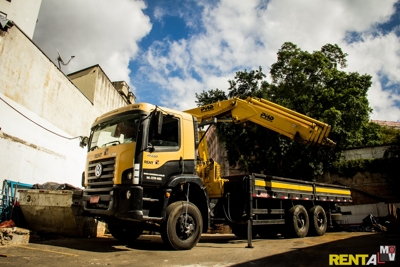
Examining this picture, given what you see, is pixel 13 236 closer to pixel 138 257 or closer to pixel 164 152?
pixel 138 257

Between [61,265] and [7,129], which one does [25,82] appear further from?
[61,265]

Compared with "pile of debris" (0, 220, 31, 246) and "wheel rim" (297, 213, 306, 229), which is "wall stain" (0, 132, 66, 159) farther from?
"wheel rim" (297, 213, 306, 229)

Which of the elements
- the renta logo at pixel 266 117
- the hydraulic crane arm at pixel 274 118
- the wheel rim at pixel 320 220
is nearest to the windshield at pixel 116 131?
the hydraulic crane arm at pixel 274 118

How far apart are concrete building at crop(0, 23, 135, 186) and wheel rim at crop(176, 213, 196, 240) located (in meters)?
6.86

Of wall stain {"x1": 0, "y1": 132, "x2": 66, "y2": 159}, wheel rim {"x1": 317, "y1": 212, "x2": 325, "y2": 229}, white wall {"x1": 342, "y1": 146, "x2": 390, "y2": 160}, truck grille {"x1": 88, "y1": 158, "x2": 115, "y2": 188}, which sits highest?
white wall {"x1": 342, "y1": 146, "x2": 390, "y2": 160}

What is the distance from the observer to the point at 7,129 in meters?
9.55

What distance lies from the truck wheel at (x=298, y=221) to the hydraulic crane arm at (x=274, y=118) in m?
2.31

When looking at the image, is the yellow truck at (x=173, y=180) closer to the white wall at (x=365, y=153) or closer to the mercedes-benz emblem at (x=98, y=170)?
the mercedes-benz emblem at (x=98, y=170)

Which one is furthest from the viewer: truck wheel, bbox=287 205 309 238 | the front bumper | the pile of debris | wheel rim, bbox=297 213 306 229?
wheel rim, bbox=297 213 306 229

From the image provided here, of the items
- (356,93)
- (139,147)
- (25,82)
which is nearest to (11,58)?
(25,82)

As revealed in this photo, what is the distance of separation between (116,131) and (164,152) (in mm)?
1226

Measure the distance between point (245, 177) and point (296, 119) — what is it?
256 cm

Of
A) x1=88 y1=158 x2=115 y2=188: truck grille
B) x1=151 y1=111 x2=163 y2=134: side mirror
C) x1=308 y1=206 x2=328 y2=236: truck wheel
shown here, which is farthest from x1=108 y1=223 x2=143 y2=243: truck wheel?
x1=308 y1=206 x2=328 y2=236: truck wheel

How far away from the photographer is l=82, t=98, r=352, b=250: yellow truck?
18.6ft
